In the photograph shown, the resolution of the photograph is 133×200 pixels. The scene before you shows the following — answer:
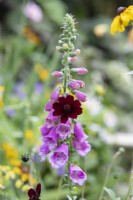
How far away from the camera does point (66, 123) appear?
5.49 feet

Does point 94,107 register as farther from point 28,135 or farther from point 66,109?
point 66,109

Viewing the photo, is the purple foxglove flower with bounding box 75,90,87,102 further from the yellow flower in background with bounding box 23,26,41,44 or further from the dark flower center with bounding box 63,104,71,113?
the yellow flower in background with bounding box 23,26,41,44

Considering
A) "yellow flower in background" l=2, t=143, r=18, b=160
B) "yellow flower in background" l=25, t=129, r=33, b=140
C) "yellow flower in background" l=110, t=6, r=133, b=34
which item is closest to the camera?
"yellow flower in background" l=110, t=6, r=133, b=34

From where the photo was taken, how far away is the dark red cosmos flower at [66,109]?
1.66 metres

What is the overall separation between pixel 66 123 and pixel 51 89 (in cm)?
350

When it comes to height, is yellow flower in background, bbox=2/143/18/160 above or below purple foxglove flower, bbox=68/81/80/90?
above

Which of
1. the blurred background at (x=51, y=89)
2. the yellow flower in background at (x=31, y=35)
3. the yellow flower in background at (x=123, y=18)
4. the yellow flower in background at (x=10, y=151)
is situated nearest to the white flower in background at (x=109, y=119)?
the blurred background at (x=51, y=89)

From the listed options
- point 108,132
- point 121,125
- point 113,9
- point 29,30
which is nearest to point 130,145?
point 108,132

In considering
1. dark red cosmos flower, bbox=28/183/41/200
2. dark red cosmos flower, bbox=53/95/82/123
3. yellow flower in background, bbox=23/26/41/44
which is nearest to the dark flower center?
dark red cosmos flower, bbox=53/95/82/123

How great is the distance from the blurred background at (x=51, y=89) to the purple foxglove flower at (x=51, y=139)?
228 mm

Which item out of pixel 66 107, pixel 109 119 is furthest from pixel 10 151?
pixel 66 107

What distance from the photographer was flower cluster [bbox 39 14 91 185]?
1.67 m

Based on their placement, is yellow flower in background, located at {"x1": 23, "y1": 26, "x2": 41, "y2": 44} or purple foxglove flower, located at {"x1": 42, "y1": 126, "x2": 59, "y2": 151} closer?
purple foxglove flower, located at {"x1": 42, "y1": 126, "x2": 59, "y2": 151}

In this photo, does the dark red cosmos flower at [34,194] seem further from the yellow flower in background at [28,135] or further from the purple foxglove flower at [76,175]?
the yellow flower in background at [28,135]
